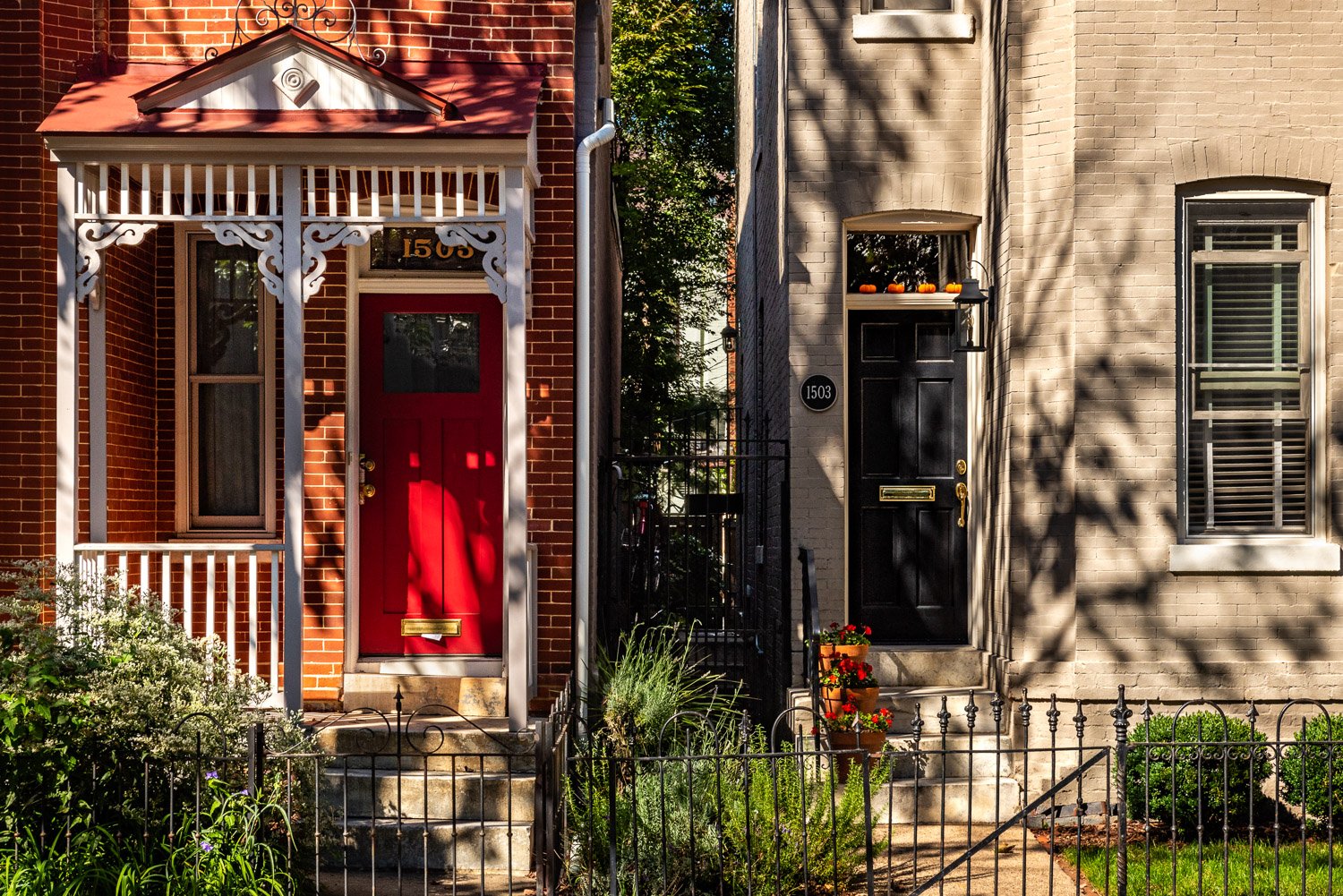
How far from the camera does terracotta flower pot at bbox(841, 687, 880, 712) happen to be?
27.3 feet

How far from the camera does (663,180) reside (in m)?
22.7

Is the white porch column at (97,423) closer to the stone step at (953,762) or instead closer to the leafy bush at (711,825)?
the leafy bush at (711,825)

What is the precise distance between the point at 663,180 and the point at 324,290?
1477 centimetres

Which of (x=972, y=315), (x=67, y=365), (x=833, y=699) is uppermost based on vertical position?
(x=972, y=315)

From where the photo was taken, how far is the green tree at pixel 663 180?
22406 millimetres

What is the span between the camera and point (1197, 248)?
28.2 feet

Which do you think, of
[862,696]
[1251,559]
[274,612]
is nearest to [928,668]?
[862,696]

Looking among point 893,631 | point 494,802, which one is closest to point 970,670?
point 893,631

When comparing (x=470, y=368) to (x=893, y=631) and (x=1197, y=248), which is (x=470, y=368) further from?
(x=1197, y=248)

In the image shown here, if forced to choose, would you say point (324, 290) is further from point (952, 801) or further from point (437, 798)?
point (952, 801)

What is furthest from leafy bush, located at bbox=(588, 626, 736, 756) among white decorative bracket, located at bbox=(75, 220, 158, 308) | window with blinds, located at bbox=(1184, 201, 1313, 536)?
white decorative bracket, located at bbox=(75, 220, 158, 308)

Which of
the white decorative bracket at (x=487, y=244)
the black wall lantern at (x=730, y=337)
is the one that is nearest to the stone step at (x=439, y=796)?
the white decorative bracket at (x=487, y=244)

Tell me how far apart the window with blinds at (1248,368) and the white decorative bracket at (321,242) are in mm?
5248

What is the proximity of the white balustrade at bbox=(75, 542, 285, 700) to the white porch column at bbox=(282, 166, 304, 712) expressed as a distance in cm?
23
